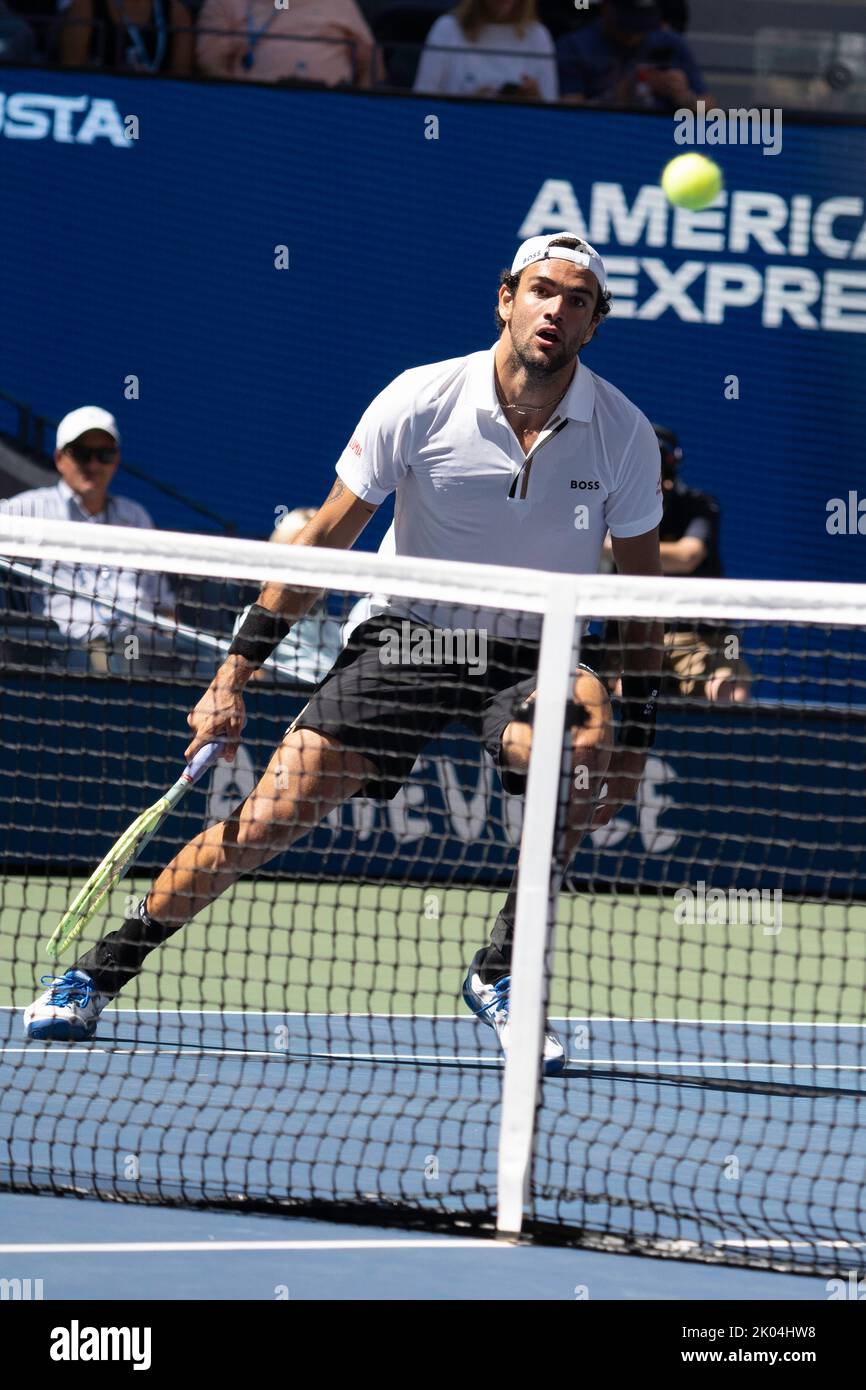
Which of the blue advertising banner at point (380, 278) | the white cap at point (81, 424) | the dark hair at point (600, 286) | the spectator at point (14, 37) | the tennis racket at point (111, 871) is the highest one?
the spectator at point (14, 37)

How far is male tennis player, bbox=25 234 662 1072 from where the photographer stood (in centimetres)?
469

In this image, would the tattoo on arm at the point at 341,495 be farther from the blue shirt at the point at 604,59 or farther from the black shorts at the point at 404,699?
the blue shirt at the point at 604,59

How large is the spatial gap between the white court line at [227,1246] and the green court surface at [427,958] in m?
1.80

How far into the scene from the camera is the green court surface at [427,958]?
593 centimetres

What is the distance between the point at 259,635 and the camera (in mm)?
4684

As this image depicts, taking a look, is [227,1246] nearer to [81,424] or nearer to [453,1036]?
[453,1036]

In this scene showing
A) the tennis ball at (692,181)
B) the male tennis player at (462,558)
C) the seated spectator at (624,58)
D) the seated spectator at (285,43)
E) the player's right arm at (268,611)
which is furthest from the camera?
the seated spectator at (624,58)

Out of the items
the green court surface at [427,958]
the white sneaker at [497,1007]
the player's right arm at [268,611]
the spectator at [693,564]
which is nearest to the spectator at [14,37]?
the spectator at [693,564]

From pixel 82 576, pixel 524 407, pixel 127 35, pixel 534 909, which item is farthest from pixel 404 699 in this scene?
pixel 127 35

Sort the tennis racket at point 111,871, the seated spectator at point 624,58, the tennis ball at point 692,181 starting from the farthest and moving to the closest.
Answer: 1. the seated spectator at point 624,58
2. the tennis ball at point 692,181
3. the tennis racket at point 111,871

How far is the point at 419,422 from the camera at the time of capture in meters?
4.84
